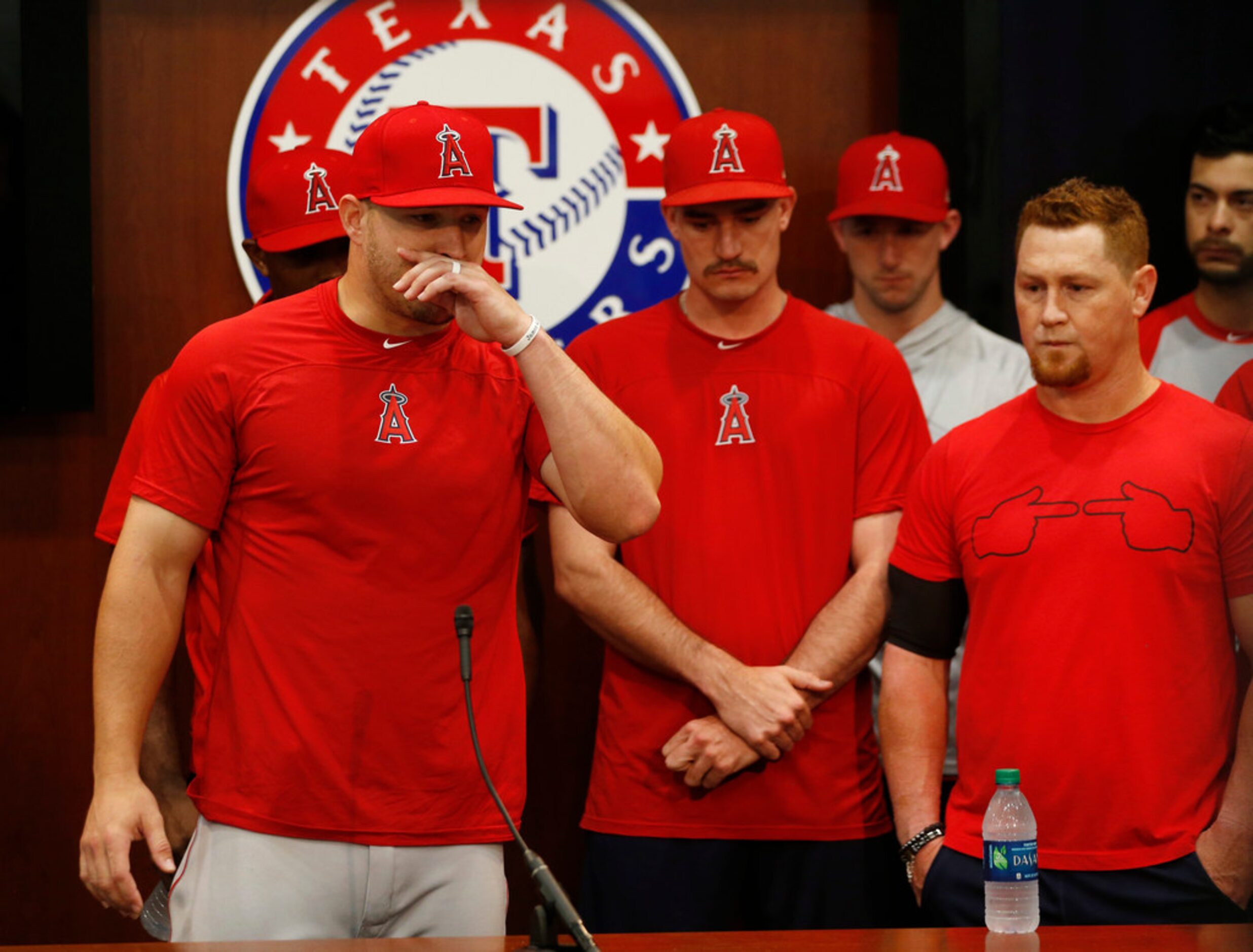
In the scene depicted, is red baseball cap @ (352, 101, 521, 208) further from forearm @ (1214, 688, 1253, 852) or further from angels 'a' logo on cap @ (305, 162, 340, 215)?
A: forearm @ (1214, 688, 1253, 852)

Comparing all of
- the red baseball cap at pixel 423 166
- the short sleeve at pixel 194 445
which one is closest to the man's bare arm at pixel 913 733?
the red baseball cap at pixel 423 166

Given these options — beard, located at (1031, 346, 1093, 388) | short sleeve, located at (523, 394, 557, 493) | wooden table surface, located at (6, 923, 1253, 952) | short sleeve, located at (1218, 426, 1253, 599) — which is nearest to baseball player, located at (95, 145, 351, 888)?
short sleeve, located at (523, 394, 557, 493)

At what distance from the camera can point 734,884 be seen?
119 inches

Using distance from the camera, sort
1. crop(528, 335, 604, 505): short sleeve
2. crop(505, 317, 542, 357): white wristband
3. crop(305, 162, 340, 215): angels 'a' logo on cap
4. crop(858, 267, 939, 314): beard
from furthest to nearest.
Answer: crop(858, 267, 939, 314): beard → crop(305, 162, 340, 215): angels 'a' logo on cap → crop(528, 335, 604, 505): short sleeve → crop(505, 317, 542, 357): white wristband

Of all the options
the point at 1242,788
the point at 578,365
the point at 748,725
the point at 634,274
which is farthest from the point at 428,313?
the point at 1242,788

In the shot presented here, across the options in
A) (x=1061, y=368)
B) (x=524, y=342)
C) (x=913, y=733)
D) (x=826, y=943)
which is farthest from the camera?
(x=913, y=733)

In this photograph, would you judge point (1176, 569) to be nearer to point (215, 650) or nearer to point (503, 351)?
point (503, 351)

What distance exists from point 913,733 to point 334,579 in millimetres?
1092

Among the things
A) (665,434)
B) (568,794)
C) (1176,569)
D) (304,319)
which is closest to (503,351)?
(304,319)

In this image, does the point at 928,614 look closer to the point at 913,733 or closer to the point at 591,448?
the point at 913,733

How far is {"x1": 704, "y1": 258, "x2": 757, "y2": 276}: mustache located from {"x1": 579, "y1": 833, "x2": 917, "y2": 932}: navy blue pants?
1135 mm

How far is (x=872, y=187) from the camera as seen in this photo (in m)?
3.41

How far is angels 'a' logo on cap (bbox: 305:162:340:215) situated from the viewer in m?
3.19

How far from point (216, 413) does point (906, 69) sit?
1.92m
